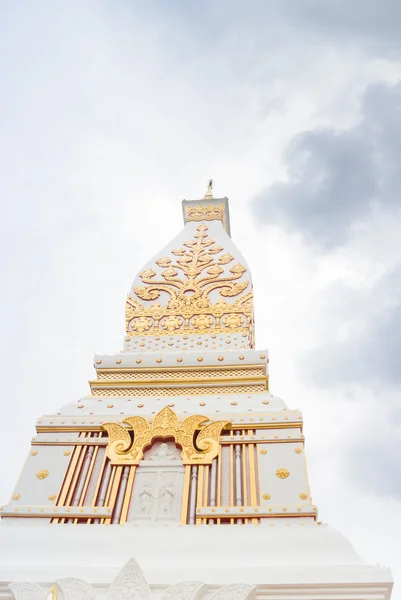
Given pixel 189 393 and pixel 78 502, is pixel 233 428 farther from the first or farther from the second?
pixel 78 502

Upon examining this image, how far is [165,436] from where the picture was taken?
5312mm

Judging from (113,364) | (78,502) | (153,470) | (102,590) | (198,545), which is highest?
(113,364)

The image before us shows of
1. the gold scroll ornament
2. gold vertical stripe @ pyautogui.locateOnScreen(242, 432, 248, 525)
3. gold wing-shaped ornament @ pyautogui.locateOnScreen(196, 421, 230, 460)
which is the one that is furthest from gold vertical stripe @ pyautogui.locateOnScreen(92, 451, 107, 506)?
gold vertical stripe @ pyautogui.locateOnScreen(242, 432, 248, 525)

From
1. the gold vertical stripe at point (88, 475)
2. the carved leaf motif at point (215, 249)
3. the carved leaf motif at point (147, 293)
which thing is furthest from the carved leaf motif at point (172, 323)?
the gold vertical stripe at point (88, 475)

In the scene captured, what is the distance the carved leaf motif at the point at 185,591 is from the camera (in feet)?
12.0

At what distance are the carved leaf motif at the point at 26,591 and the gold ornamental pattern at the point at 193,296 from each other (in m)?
3.91

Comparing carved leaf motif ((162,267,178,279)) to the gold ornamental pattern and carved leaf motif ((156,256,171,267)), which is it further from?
carved leaf motif ((156,256,171,267))

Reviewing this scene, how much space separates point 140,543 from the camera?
421 cm

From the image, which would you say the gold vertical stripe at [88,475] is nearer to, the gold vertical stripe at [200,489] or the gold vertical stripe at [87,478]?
the gold vertical stripe at [87,478]

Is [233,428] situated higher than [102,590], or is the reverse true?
[233,428]

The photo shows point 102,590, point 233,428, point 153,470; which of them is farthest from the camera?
point 233,428

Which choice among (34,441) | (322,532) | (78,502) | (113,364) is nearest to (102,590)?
(78,502)

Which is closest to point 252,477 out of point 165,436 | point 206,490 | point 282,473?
point 282,473

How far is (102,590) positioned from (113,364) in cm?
320
